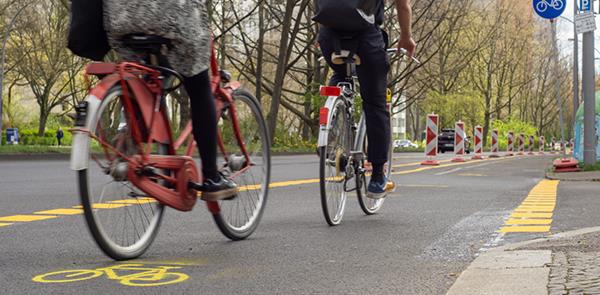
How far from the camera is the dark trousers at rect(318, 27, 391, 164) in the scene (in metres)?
5.80

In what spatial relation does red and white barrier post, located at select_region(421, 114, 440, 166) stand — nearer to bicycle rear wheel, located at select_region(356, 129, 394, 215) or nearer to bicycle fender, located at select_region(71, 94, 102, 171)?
bicycle rear wheel, located at select_region(356, 129, 394, 215)

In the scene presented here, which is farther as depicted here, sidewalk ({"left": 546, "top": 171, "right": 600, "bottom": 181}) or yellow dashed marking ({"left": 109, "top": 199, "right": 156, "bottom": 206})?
sidewalk ({"left": 546, "top": 171, "right": 600, "bottom": 181})

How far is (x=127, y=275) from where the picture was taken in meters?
3.57

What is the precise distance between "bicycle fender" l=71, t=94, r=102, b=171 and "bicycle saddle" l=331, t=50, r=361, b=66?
7.72 ft

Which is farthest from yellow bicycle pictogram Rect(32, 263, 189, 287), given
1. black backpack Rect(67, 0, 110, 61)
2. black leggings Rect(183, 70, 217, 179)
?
black backpack Rect(67, 0, 110, 61)

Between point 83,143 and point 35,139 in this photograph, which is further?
point 35,139

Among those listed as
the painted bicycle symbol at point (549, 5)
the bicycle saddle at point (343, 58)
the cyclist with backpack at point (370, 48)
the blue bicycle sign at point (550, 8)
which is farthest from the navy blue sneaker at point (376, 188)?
the painted bicycle symbol at point (549, 5)

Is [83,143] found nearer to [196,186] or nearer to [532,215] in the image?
[196,186]

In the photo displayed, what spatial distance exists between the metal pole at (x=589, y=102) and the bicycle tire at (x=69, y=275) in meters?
12.3

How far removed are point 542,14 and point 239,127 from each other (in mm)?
12280

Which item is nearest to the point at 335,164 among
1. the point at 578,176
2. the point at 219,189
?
the point at 219,189

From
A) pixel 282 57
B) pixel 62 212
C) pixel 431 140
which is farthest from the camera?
pixel 282 57

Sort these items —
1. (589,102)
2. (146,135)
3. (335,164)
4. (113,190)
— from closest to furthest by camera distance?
(113,190)
(146,135)
(335,164)
(589,102)

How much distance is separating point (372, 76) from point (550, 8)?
11166 millimetres
